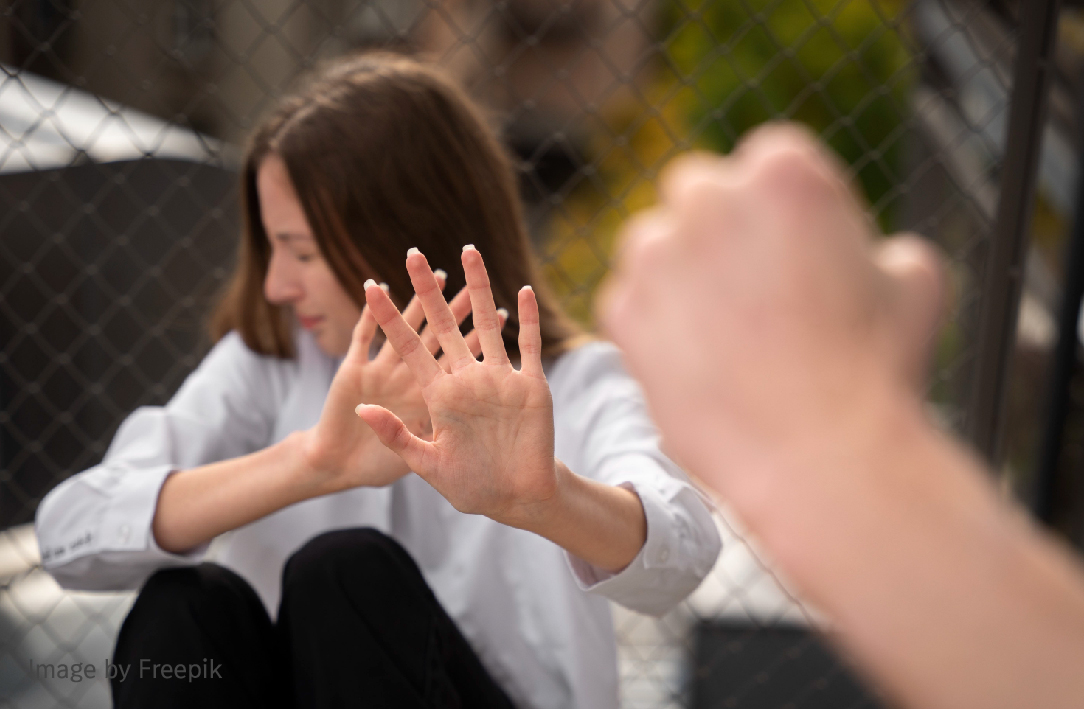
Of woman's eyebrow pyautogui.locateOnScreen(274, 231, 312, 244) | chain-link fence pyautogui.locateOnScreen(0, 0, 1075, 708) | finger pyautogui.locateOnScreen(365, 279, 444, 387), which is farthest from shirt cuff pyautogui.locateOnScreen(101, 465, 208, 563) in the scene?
chain-link fence pyautogui.locateOnScreen(0, 0, 1075, 708)

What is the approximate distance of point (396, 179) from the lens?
0.82 meters

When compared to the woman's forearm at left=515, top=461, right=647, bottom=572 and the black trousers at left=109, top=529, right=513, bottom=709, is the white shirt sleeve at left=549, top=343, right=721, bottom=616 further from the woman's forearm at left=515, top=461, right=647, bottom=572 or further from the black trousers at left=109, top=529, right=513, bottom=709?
the black trousers at left=109, top=529, right=513, bottom=709

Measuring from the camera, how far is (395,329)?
54cm

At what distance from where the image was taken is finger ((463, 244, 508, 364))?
1.66ft

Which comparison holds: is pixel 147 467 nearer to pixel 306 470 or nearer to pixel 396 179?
pixel 306 470

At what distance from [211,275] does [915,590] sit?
1.44 meters

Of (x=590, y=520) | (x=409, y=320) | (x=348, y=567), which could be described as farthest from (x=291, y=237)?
(x=590, y=520)

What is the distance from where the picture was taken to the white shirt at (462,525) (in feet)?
2.33

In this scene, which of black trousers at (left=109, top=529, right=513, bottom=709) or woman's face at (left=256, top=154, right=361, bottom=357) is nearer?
black trousers at (left=109, top=529, right=513, bottom=709)

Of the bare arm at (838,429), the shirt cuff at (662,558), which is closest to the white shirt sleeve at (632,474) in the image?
the shirt cuff at (662,558)

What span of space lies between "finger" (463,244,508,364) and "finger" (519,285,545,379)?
15 mm

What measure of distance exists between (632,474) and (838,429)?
464 mm

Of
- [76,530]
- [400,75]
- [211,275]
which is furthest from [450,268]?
[211,275]

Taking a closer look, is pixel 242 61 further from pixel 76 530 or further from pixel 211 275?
pixel 76 530
